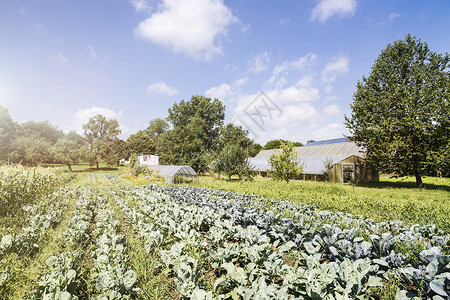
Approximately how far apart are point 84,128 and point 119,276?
5931 centimetres

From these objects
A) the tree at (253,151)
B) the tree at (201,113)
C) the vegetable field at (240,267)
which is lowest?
the vegetable field at (240,267)

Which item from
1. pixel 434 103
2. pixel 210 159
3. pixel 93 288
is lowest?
pixel 93 288

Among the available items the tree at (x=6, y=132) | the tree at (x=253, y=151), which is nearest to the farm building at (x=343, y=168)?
the tree at (x=253, y=151)

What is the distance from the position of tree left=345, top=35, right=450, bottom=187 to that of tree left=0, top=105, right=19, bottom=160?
4725 cm

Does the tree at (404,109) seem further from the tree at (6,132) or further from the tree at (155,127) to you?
the tree at (155,127)

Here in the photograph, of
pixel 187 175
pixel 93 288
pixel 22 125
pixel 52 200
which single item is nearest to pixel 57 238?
pixel 93 288

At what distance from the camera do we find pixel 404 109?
18.5 metres

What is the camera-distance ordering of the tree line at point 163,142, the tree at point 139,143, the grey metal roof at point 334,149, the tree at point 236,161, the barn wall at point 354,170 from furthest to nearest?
the tree at point 139,143, the tree line at point 163,142, the grey metal roof at point 334,149, the tree at point 236,161, the barn wall at point 354,170

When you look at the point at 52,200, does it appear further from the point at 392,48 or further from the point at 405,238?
the point at 392,48

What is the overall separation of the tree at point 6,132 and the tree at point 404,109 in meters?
47.2

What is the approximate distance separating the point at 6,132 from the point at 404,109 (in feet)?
189

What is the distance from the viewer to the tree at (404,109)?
57.0ft

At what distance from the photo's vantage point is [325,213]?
18.4ft

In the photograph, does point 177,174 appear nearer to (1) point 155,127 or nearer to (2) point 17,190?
(2) point 17,190
